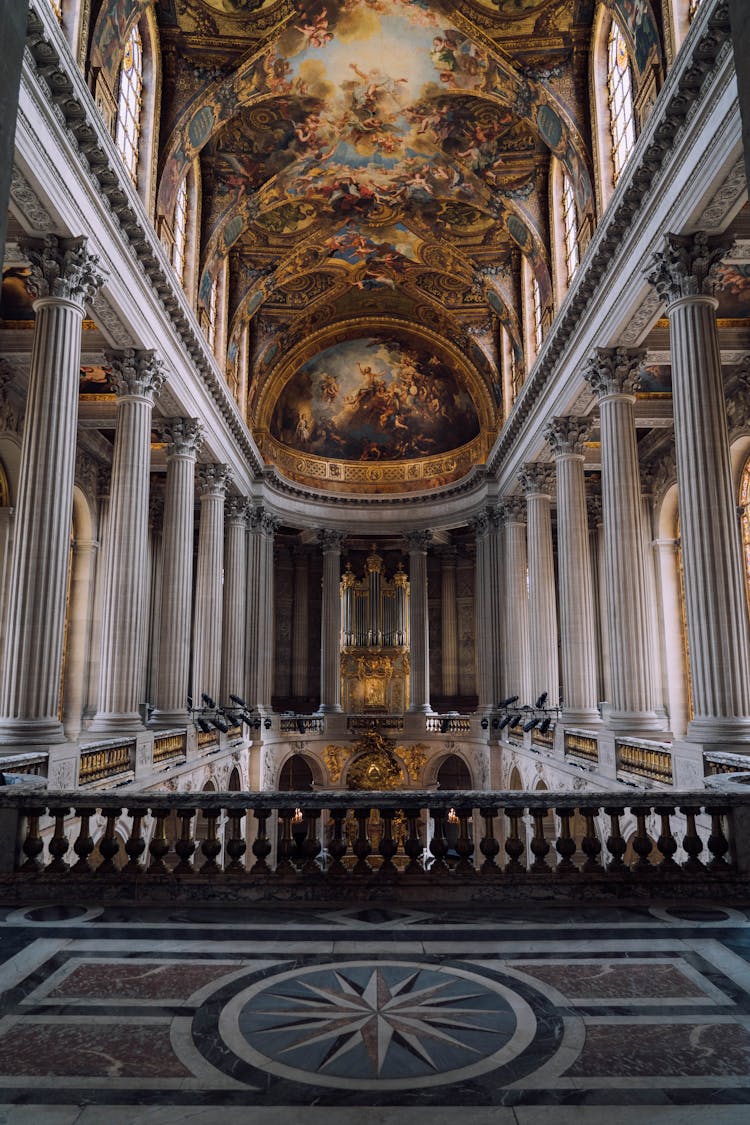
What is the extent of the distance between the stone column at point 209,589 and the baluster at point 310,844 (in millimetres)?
18038

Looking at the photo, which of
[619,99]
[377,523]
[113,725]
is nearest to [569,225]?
[619,99]

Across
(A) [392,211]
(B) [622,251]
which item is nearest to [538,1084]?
(B) [622,251]

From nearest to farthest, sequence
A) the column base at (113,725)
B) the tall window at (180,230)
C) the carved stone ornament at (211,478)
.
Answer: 1. the column base at (113,725)
2. the tall window at (180,230)
3. the carved stone ornament at (211,478)

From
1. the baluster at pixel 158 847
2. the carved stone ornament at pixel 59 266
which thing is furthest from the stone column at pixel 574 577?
the baluster at pixel 158 847

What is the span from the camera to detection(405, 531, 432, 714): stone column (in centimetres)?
3278

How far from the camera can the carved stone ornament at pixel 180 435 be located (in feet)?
67.4

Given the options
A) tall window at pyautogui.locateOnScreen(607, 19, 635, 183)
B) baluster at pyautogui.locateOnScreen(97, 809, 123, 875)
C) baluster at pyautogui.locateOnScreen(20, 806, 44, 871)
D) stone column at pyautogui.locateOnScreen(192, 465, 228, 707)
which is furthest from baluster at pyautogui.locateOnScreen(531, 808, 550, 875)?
stone column at pyautogui.locateOnScreen(192, 465, 228, 707)

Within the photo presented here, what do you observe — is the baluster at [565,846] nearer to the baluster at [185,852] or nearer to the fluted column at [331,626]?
the baluster at [185,852]

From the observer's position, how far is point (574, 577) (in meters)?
19.7

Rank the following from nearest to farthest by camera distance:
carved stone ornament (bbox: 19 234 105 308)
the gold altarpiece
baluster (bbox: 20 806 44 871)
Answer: baluster (bbox: 20 806 44 871), carved stone ornament (bbox: 19 234 105 308), the gold altarpiece

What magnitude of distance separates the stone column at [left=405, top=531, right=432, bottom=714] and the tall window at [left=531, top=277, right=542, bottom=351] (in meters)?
10.8

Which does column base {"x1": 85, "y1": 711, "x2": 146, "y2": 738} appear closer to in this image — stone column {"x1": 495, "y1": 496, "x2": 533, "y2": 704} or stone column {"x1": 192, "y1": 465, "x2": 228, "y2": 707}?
stone column {"x1": 192, "y1": 465, "x2": 228, "y2": 707}

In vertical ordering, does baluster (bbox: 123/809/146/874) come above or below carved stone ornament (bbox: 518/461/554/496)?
below

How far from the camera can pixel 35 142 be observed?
36.2ft
